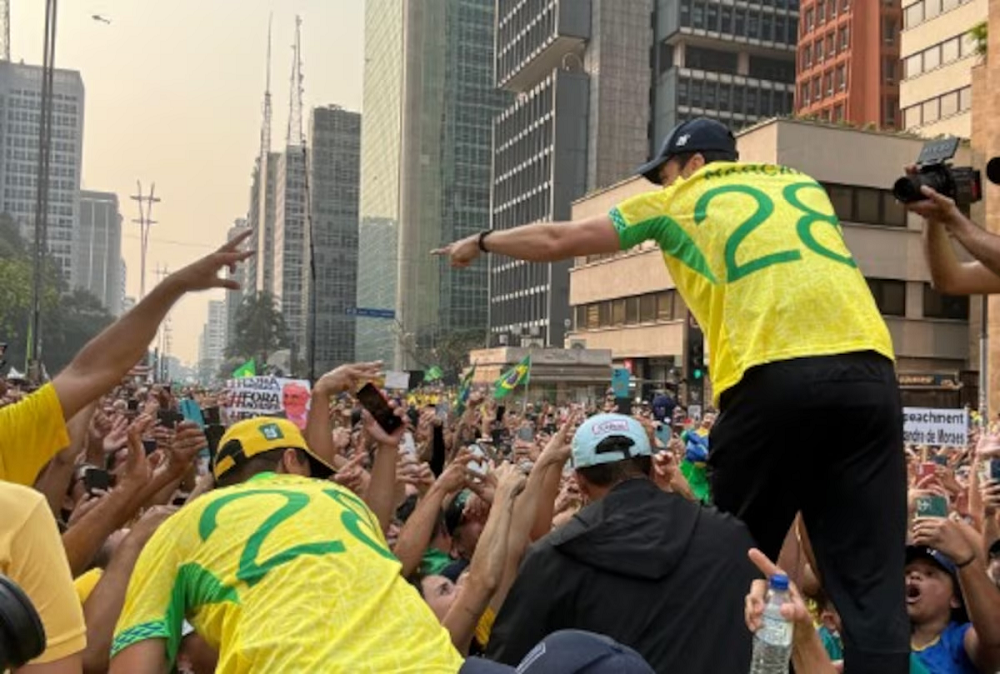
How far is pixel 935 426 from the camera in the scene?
10422mm

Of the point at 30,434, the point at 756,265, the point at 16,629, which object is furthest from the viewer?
the point at 30,434

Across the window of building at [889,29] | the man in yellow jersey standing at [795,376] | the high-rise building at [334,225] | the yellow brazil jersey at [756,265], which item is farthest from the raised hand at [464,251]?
the high-rise building at [334,225]

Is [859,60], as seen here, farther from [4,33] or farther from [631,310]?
[4,33]

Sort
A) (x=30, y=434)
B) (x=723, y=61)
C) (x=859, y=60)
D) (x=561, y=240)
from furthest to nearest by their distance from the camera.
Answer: (x=723, y=61)
(x=859, y=60)
(x=561, y=240)
(x=30, y=434)

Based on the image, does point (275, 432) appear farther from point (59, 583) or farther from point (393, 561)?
point (59, 583)

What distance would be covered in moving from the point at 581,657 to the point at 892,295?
1984 inches

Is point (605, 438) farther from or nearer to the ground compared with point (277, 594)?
farther from the ground

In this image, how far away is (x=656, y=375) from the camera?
188 ft

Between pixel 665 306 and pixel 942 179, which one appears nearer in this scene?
pixel 942 179

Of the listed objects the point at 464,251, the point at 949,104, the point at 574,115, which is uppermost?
the point at 574,115

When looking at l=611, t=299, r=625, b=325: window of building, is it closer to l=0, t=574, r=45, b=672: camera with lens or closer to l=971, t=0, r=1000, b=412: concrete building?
l=971, t=0, r=1000, b=412: concrete building

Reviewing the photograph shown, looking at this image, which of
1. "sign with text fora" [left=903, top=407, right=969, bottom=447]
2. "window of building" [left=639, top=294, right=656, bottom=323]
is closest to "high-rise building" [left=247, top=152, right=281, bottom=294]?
"window of building" [left=639, top=294, right=656, bottom=323]

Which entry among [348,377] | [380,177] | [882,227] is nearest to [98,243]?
[380,177]

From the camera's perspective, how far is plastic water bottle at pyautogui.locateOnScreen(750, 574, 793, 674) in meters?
2.19
